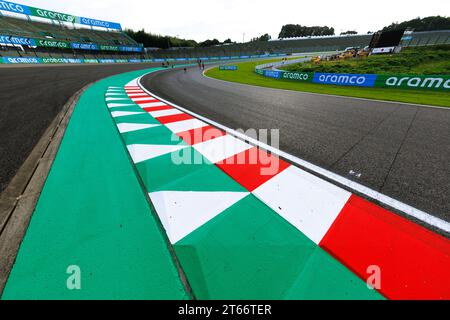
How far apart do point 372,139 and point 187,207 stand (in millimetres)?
3917

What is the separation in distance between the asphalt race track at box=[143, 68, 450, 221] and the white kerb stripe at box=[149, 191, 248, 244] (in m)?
1.74

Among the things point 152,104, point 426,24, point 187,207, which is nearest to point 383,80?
point 152,104

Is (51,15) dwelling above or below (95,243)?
above

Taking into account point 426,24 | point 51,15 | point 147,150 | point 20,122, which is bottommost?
Result: point 147,150

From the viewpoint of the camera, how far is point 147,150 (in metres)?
3.49

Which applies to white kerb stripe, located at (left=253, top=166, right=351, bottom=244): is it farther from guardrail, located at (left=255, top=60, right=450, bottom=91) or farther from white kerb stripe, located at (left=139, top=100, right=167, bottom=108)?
guardrail, located at (left=255, top=60, right=450, bottom=91)

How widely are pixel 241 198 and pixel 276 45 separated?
10898 centimetres

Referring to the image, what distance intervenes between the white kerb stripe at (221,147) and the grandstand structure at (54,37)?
44934mm

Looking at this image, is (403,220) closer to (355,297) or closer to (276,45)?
(355,297)

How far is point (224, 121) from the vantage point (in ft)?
17.0

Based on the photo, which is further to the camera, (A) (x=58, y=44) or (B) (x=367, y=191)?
(A) (x=58, y=44)

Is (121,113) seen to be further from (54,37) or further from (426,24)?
(426,24)

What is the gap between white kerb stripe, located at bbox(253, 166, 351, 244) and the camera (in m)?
1.94

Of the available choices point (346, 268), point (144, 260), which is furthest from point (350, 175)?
point (144, 260)
